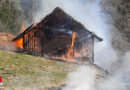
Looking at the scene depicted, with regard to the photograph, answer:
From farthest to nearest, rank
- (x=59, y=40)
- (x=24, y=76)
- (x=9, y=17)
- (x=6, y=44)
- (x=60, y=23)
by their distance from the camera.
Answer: (x=9, y=17) < (x=59, y=40) < (x=6, y=44) < (x=60, y=23) < (x=24, y=76)

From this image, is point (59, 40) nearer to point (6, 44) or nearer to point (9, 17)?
point (6, 44)

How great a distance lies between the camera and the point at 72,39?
70.7 ft

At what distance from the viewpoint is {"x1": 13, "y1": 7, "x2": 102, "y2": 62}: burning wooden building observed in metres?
21.1

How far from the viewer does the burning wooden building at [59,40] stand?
21.1 meters

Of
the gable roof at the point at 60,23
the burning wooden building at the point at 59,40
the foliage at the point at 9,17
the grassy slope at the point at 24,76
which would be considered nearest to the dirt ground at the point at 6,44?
the burning wooden building at the point at 59,40

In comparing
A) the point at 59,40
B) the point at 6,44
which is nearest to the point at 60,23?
the point at 59,40

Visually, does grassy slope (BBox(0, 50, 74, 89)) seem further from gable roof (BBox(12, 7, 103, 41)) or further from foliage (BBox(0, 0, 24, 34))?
foliage (BBox(0, 0, 24, 34))

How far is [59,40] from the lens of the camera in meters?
21.7

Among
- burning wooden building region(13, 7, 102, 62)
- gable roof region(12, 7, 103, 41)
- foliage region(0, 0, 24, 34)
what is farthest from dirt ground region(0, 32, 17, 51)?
foliage region(0, 0, 24, 34)

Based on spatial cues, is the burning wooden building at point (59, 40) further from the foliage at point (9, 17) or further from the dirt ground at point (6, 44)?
the foliage at point (9, 17)

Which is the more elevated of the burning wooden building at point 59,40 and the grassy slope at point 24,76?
the burning wooden building at point 59,40

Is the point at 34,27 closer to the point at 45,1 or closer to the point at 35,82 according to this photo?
the point at 35,82

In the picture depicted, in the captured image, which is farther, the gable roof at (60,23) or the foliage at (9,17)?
the foliage at (9,17)

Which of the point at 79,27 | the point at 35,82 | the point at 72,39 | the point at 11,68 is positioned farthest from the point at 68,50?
the point at 35,82
